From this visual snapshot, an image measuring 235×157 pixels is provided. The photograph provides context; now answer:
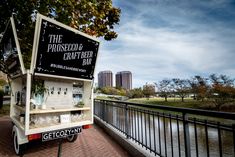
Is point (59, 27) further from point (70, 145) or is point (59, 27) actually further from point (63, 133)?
point (70, 145)

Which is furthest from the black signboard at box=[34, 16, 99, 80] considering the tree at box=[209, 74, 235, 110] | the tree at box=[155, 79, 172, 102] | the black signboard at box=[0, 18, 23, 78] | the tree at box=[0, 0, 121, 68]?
the tree at box=[155, 79, 172, 102]

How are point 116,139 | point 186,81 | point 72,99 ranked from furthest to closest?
point 186,81 < point 116,139 < point 72,99

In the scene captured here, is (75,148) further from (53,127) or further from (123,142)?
(123,142)

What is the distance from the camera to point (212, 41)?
27.8 m

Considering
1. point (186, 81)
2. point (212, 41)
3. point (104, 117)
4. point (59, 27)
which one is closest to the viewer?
point (59, 27)

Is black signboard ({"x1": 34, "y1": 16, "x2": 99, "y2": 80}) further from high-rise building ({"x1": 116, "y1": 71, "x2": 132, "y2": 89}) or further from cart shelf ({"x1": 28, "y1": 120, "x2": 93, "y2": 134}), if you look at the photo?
high-rise building ({"x1": 116, "y1": 71, "x2": 132, "y2": 89})

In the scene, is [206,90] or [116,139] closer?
[116,139]

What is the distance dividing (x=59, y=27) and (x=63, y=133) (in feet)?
8.09

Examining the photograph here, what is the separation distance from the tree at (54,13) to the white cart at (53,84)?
261 cm

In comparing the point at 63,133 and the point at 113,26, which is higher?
the point at 113,26

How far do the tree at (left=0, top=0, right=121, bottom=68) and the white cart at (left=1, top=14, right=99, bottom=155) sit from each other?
2605 mm

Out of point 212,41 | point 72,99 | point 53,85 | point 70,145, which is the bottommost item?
point 70,145

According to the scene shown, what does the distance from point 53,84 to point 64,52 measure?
920 mm

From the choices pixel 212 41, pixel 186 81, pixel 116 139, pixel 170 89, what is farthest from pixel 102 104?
pixel 170 89
